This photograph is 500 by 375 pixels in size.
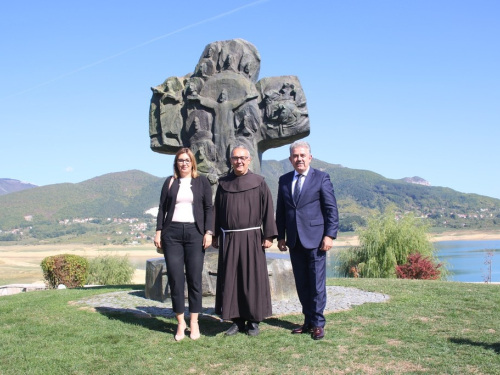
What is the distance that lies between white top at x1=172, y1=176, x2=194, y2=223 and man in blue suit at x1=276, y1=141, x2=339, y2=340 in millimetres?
993

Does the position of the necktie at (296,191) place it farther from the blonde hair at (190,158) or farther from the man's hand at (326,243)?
the blonde hair at (190,158)

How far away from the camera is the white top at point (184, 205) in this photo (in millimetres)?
5445

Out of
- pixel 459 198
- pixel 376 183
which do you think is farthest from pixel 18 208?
pixel 459 198

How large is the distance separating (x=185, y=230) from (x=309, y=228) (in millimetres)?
1264

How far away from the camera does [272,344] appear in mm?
4934

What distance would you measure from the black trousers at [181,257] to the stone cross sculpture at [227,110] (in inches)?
129

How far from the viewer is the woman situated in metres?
5.42

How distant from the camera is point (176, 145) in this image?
9.30 metres

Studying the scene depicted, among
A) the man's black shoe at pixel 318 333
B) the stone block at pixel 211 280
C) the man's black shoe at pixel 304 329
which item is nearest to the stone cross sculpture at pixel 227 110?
the stone block at pixel 211 280

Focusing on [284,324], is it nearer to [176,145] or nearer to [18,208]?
[176,145]

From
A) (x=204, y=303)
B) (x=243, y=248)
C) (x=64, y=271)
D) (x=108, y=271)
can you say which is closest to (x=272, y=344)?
(x=243, y=248)

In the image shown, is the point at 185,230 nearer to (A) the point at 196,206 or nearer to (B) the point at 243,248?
(A) the point at 196,206

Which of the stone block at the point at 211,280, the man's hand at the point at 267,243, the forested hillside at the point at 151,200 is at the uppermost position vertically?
the forested hillside at the point at 151,200

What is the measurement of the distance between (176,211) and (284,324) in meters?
1.73
